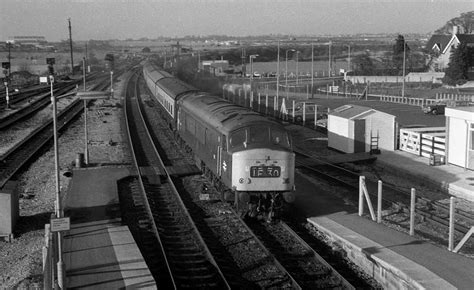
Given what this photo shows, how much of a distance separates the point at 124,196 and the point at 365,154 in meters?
12.1

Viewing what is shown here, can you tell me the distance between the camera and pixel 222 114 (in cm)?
1917

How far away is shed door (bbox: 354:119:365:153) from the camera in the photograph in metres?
28.5

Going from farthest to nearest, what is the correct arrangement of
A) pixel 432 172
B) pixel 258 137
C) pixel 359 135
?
pixel 359 135
pixel 432 172
pixel 258 137

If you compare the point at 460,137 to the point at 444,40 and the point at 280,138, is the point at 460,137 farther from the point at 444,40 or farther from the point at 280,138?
the point at 444,40

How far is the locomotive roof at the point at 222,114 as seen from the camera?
17.1m

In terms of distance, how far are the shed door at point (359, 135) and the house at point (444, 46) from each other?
72767mm

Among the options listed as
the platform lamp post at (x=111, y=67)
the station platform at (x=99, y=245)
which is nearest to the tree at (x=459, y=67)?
the platform lamp post at (x=111, y=67)

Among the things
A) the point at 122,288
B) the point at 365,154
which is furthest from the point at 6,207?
the point at 365,154

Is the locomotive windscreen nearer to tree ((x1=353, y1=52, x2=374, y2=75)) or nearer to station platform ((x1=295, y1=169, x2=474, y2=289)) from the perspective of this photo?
station platform ((x1=295, y1=169, x2=474, y2=289))

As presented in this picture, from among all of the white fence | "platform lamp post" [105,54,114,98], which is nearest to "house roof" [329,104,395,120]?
the white fence

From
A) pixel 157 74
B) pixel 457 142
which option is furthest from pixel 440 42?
pixel 457 142

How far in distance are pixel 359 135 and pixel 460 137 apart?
5.57 meters

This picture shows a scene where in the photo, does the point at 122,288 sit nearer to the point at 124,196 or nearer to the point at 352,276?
the point at 352,276

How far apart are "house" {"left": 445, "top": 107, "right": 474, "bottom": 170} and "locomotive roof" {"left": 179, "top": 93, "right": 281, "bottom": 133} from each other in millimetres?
8695
